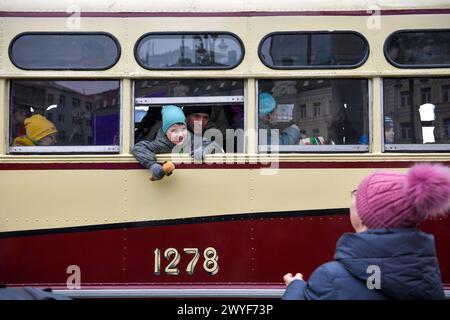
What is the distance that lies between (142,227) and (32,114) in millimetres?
1155

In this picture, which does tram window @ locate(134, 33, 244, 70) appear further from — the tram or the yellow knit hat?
the yellow knit hat

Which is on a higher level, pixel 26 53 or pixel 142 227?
pixel 26 53

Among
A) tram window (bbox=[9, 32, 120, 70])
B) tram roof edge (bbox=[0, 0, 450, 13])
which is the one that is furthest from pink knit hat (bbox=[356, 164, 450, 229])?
tram window (bbox=[9, 32, 120, 70])

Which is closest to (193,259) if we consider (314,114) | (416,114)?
(314,114)

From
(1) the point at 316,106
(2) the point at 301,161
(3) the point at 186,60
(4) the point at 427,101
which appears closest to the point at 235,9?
(3) the point at 186,60

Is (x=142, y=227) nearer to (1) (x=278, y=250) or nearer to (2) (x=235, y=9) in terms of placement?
(1) (x=278, y=250)

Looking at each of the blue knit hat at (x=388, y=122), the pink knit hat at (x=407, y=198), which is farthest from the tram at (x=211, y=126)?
the pink knit hat at (x=407, y=198)

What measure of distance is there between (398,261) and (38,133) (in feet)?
9.92

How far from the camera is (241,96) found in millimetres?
4305

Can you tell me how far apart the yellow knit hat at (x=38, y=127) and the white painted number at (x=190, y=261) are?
117cm

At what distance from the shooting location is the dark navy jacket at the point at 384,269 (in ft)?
6.98

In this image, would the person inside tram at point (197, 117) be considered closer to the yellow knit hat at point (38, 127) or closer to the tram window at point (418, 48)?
the yellow knit hat at point (38, 127)

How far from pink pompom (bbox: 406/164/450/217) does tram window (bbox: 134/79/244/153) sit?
219cm

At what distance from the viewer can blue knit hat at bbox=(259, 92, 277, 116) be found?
14.1 ft
